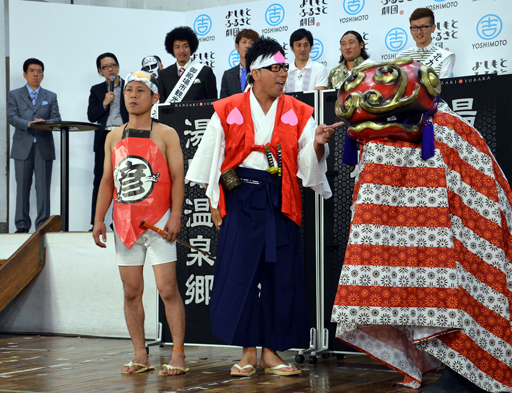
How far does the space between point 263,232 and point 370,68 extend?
0.96 m

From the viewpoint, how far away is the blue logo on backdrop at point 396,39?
5910 mm

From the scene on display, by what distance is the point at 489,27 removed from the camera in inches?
217

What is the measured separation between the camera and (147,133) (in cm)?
330

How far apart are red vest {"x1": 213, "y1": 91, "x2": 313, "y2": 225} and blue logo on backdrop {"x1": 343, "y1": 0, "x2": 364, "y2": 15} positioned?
3.29 m

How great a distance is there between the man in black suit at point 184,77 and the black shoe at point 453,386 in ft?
9.80

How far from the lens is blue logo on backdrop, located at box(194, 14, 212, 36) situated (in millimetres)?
7027

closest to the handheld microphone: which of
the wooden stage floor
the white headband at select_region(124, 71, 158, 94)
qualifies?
the wooden stage floor

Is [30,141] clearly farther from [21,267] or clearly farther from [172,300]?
[172,300]

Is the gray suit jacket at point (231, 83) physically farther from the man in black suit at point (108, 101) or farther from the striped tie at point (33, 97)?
the striped tie at point (33, 97)

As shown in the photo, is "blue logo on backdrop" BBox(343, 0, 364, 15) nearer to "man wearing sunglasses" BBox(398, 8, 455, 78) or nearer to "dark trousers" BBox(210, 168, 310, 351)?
"man wearing sunglasses" BBox(398, 8, 455, 78)

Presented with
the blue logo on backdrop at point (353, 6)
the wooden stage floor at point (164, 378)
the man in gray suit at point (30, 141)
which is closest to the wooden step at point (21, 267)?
the wooden stage floor at point (164, 378)

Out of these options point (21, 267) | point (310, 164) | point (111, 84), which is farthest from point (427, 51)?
point (21, 267)

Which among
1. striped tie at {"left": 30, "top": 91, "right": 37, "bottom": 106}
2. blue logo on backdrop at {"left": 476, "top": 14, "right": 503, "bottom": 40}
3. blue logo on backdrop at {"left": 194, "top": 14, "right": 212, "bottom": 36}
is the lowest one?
striped tie at {"left": 30, "top": 91, "right": 37, "bottom": 106}

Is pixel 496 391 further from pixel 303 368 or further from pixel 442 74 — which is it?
pixel 442 74
